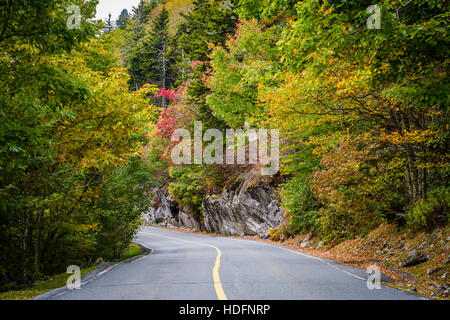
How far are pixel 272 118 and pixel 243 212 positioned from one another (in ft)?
53.7

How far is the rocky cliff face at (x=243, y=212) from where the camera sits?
25562mm

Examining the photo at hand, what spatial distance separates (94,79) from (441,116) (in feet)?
34.5

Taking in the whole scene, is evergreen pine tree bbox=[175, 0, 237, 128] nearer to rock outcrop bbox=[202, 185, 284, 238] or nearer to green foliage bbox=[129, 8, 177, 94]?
rock outcrop bbox=[202, 185, 284, 238]

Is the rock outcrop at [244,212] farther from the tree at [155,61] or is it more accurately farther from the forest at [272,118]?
the tree at [155,61]

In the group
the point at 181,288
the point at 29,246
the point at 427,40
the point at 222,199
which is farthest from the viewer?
the point at 222,199

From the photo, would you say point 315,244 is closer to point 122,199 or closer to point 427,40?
point 122,199

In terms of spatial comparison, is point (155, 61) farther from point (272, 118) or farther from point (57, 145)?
point (57, 145)

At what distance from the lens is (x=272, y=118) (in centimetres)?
1259

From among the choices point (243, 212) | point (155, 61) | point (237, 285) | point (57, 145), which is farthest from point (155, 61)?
point (237, 285)

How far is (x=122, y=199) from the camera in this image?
15328 mm

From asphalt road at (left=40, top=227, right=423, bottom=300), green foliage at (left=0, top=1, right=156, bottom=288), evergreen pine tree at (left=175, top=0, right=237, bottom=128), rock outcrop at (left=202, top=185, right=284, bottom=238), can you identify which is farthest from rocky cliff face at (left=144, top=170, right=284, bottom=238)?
asphalt road at (left=40, top=227, right=423, bottom=300)

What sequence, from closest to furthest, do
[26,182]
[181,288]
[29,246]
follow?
1. [181,288]
2. [26,182]
3. [29,246]

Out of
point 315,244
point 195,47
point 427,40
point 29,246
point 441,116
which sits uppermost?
point 195,47

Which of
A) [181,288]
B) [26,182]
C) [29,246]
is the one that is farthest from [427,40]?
[29,246]
